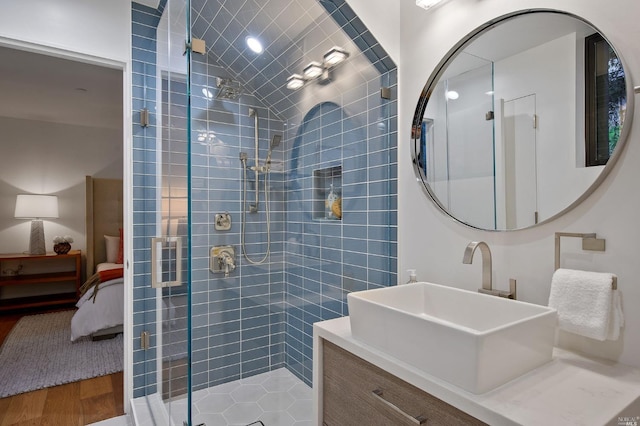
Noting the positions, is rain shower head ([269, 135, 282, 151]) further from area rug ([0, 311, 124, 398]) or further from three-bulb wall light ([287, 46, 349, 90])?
area rug ([0, 311, 124, 398])

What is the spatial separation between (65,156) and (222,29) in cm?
458

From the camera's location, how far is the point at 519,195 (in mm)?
1243

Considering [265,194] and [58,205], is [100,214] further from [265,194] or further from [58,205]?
A: [265,194]

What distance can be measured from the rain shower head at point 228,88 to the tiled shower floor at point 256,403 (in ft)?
4.60

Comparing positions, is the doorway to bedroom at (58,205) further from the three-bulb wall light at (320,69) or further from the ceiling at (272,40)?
the three-bulb wall light at (320,69)

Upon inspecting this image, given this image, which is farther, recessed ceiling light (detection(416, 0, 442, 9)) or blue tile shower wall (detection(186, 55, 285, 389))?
blue tile shower wall (detection(186, 55, 285, 389))

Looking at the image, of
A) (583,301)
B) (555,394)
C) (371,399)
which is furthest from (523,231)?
(371,399)

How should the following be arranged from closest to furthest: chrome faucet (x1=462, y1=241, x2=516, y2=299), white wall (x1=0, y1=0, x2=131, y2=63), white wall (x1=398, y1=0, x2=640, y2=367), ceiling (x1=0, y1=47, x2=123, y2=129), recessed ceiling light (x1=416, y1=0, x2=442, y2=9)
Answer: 1. white wall (x1=398, y1=0, x2=640, y2=367)
2. chrome faucet (x1=462, y1=241, x2=516, y2=299)
3. recessed ceiling light (x1=416, y1=0, x2=442, y2=9)
4. white wall (x1=0, y1=0, x2=131, y2=63)
5. ceiling (x1=0, y1=47, x2=123, y2=129)

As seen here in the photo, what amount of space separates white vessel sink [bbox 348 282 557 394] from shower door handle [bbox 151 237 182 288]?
0.84m

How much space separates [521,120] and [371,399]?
42.8 inches

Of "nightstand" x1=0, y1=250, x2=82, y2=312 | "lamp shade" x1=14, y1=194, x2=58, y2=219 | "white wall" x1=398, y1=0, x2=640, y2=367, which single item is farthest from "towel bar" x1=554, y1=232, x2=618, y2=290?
"lamp shade" x1=14, y1=194, x2=58, y2=219

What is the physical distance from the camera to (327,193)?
1841 mm

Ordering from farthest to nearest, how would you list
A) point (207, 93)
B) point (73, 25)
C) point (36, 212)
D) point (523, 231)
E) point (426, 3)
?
point (36, 212) < point (73, 25) < point (207, 93) < point (426, 3) < point (523, 231)

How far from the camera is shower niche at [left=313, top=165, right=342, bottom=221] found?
71.8 inches
